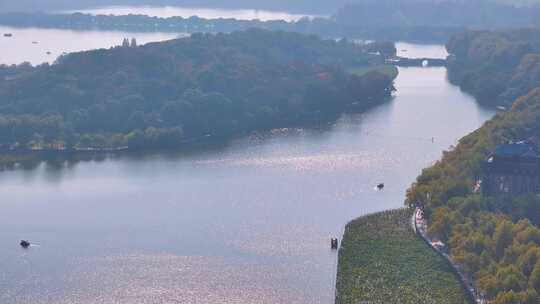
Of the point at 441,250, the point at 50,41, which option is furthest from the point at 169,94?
the point at 50,41

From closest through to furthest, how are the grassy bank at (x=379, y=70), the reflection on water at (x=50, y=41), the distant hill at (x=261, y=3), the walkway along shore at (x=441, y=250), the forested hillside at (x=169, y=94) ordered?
the walkway along shore at (x=441, y=250) < the forested hillside at (x=169, y=94) < the grassy bank at (x=379, y=70) < the reflection on water at (x=50, y=41) < the distant hill at (x=261, y=3)

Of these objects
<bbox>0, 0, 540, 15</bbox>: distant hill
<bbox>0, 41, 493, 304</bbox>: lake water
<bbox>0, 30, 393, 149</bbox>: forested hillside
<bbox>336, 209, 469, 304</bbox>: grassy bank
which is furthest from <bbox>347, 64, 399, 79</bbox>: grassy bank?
<bbox>0, 0, 540, 15</bbox>: distant hill

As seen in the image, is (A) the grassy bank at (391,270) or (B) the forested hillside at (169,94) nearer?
(A) the grassy bank at (391,270)

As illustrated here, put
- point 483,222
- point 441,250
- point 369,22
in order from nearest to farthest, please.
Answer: point 483,222 < point 441,250 < point 369,22

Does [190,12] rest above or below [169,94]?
below

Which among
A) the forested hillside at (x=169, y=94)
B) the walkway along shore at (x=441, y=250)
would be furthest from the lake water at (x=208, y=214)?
the forested hillside at (x=169, y=94)

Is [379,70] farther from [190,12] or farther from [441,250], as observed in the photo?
[190,12]

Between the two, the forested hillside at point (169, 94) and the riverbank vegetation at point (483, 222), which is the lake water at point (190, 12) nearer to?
the forested hillside at point (169, 94)

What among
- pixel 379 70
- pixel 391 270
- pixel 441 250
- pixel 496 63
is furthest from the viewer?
pixel 496 63
